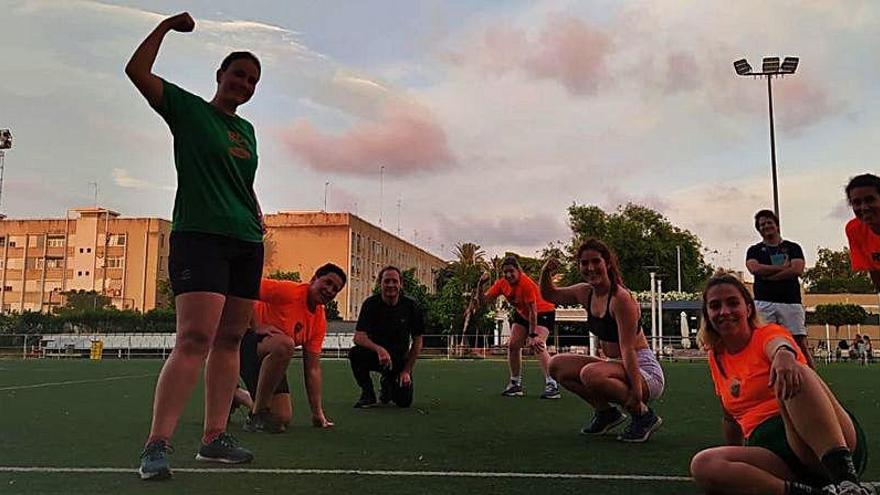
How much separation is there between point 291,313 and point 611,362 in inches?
86.8

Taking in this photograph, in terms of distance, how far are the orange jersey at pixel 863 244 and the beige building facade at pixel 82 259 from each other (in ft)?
243

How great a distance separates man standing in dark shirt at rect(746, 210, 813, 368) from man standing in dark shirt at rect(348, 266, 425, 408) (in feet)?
10.6

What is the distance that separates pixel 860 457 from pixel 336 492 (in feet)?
6.20

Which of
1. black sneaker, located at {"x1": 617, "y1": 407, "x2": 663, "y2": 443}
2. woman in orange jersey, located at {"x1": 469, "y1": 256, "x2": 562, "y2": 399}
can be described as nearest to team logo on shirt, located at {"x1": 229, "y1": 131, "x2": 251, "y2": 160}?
black sneaker, located at {"x1": 617, "y1": 407, "x2": 663, "y2": 443}

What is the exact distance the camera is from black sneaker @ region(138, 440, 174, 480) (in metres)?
3.23

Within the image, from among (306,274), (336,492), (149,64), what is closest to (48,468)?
(336,492)

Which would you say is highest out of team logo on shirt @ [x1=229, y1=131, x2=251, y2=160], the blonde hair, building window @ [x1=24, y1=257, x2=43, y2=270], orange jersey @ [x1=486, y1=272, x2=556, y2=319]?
building window @ [x1=24, y1=257, x2=43, y2=270]

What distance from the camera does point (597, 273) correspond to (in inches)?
193

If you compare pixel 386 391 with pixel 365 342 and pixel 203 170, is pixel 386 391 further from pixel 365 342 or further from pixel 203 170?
pixel 203 170

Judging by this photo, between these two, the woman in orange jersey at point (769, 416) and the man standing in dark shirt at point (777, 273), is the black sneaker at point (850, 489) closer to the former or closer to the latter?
the woman in orange jersey at point (769, 416)

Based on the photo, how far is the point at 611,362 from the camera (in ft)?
16.2

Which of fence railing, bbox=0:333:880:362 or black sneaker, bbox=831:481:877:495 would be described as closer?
black sneaker, bbox=831:481:877:495

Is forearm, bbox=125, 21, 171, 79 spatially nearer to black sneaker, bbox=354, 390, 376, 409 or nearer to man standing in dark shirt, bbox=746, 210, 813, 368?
black sneaker, bbox=354, 390, 376, 409

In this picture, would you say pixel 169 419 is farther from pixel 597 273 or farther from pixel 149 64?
pixel 597 273
